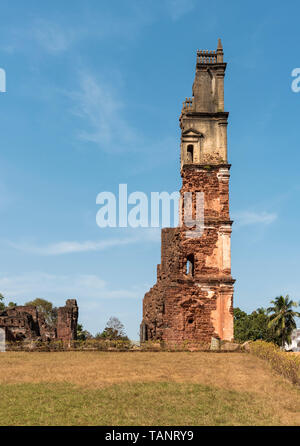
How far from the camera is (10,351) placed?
64.9ft

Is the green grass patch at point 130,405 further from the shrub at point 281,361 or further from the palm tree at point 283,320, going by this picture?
the palm tree at point 283,320

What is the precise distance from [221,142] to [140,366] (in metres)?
14.5

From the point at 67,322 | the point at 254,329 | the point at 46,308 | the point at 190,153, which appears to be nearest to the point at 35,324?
the point at 67,322

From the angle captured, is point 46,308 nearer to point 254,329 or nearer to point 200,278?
point 254,329

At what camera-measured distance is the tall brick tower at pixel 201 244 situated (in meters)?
23.3

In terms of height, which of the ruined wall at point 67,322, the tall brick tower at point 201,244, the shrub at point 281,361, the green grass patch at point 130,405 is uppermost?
the tall brick tower at point 201,244

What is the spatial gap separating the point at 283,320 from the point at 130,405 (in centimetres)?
3585

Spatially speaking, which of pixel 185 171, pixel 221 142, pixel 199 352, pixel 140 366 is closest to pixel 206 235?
pixel 185 171

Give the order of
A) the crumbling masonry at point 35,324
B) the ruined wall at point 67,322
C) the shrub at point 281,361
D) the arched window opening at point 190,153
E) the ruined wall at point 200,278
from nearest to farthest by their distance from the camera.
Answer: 1. the shrub at point 281,361
2. the ruined wall at point 200,278
3. the arched window opening at point 190,153
4. the ruined wall at point 67,322
5. the crumbling masonry at point 35,324

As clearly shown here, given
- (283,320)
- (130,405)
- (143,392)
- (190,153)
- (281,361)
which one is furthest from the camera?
(283,320)

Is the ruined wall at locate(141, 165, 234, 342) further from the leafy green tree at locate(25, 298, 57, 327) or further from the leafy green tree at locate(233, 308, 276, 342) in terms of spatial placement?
the leafy green tree at locate(25, 298, 57, 327)

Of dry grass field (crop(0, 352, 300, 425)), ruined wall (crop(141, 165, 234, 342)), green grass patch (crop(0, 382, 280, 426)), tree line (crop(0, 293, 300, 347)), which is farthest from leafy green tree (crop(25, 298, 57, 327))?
green grass patch (crop(0, 382, 280, 426))

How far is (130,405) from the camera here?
10438 mm

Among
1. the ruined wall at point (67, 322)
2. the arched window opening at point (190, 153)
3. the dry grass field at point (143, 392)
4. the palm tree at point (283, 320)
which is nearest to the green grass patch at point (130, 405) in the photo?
the dry grass field at point (143, 392)
